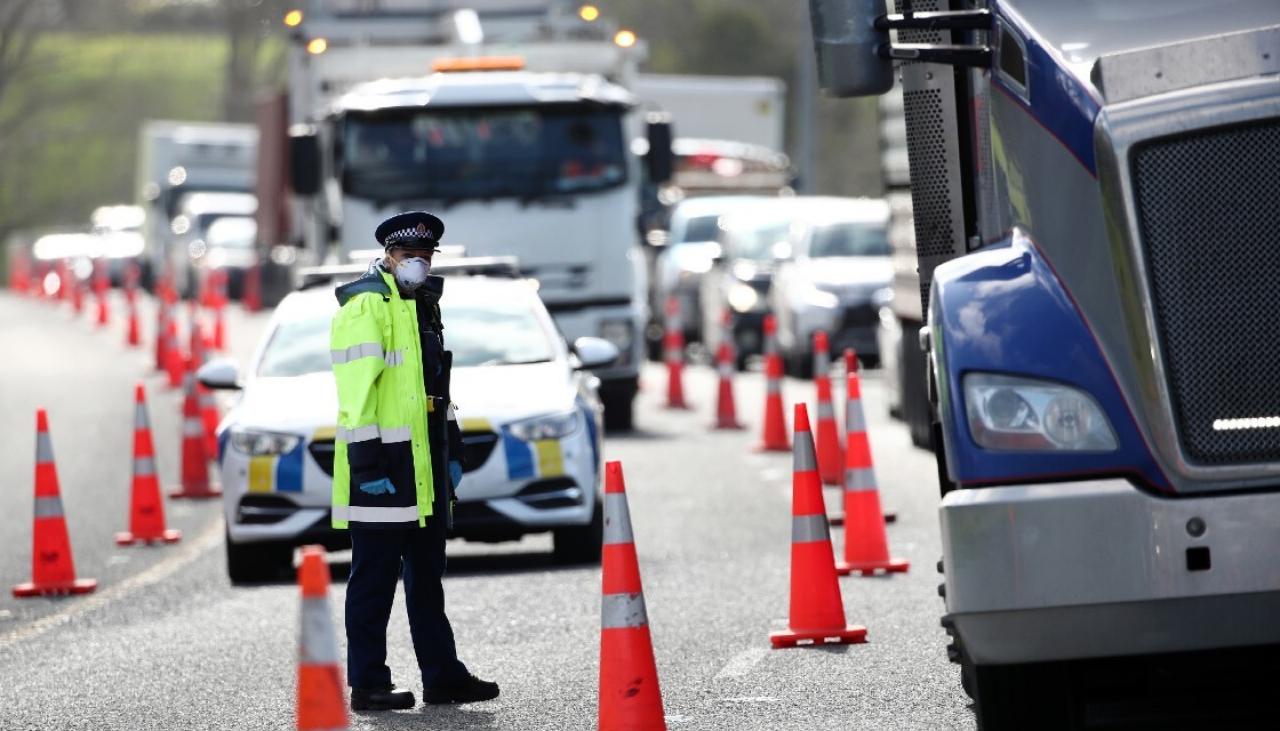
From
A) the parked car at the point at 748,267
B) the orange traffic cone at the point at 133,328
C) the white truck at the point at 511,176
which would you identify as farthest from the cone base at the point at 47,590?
the orange traffic cone at the point at 133,328

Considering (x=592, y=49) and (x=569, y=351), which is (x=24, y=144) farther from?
(x=569, y=351)

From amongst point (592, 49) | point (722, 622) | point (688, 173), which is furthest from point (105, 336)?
point (722, 622)

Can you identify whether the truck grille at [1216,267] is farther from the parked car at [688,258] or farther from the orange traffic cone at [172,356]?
the parked car at [688,258]

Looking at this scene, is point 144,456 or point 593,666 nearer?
point 593,666

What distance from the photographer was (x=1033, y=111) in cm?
A: 693

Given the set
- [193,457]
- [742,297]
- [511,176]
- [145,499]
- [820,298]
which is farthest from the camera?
[742,297]

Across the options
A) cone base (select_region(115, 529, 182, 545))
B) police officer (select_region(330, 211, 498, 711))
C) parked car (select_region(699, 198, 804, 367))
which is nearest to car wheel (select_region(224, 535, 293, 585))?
cone base (select_region(115, 529, 182, 545))

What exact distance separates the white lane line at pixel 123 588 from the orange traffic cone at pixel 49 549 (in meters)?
0.17

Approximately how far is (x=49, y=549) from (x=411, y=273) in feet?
14.9

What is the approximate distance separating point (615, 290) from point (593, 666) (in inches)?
466

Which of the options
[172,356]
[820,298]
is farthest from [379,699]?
[172,356]

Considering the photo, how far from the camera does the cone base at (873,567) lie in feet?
40.2

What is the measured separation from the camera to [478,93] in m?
21.1

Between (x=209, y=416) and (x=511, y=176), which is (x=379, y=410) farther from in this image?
(x=511, y=176)
